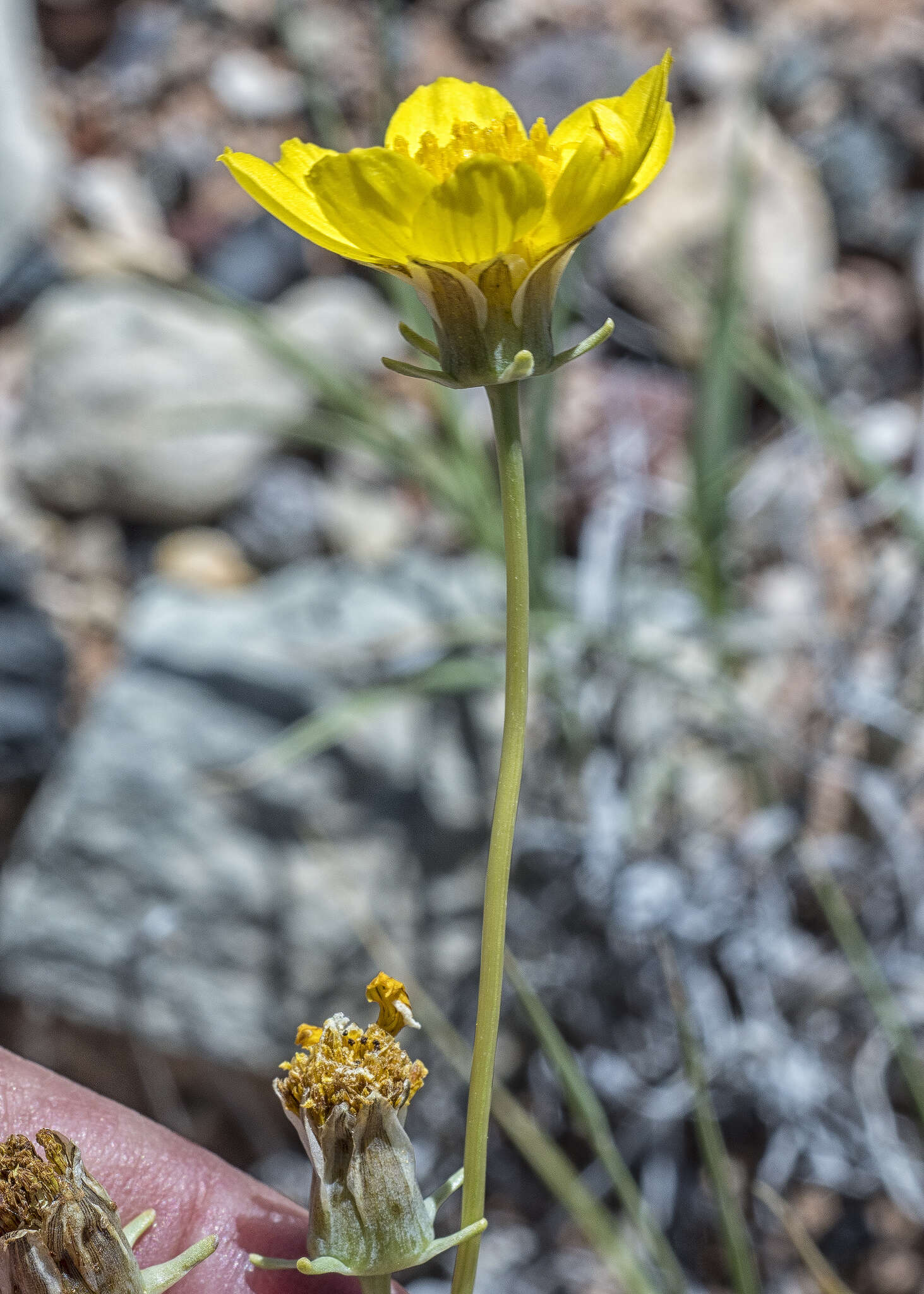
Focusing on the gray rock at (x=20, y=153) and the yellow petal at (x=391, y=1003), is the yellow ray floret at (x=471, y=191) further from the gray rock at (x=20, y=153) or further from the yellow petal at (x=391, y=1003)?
the gray rock at (x=20, y=153)

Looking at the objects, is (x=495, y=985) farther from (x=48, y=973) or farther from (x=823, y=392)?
(x=823, y=392)

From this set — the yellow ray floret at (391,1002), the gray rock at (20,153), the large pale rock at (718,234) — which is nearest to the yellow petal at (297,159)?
the yellow ray floret at (391,1002)

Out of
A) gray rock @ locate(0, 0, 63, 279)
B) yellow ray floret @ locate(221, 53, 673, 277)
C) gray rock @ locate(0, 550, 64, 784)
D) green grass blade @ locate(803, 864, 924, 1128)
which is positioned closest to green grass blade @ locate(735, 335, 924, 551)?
green grass blade @ locate(803, 864, 924, 1128)

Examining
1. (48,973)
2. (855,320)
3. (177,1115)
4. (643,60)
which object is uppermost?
(643,60)

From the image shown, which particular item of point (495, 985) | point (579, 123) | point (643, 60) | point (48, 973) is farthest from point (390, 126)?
point (643, 60)

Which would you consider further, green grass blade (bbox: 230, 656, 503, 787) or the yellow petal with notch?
green grass blade (bbox: 230, 656, 503, 787)

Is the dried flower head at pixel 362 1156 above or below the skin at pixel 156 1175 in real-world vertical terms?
above

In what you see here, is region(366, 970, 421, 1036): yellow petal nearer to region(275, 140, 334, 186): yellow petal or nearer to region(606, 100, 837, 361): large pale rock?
region(275, 140, 334, 186): yellow petal
